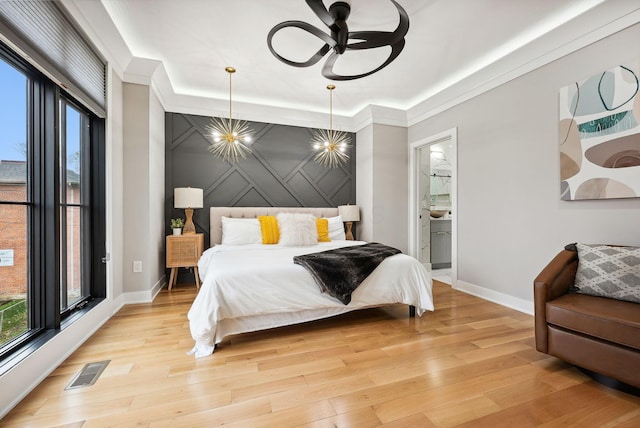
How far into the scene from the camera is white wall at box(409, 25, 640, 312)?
2316 millimetres

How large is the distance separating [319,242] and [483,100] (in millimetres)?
2748

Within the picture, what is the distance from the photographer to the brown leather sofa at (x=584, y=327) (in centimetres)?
150

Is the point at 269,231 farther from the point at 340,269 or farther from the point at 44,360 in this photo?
the point at 44,360

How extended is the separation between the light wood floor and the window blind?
1.98 m

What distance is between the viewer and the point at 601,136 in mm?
2285

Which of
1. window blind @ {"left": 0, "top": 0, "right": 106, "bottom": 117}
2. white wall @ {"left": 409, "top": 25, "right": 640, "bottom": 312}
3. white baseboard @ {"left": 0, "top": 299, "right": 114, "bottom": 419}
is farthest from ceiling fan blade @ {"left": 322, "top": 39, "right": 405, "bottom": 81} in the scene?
white baseboard @ {"left": 0, "top": 299, "right": 114, "bottom": 419}

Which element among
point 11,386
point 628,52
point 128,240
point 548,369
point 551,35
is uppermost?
point 551,35

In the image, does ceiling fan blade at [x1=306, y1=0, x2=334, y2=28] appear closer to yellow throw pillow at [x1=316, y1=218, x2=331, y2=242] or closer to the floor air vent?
yellow throw pillow at [x1=316, y1=218, x2=331, y2=242]

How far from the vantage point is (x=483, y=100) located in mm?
3355

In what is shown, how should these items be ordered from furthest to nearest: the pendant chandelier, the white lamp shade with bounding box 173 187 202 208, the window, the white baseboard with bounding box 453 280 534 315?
the pendant chandelier < the white lamp shade with bounding box 173 187 202 208 < the white baseboard with bounding box 453 280 534 315 < the window

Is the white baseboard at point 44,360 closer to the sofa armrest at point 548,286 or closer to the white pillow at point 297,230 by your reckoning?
the white pillow at point 297,230

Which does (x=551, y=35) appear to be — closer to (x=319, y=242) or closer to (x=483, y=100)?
(x=483, y=100)

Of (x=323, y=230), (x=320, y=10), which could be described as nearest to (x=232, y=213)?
(x=323, y=230)

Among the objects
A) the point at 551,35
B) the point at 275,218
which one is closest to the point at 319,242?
the point at 275,218
